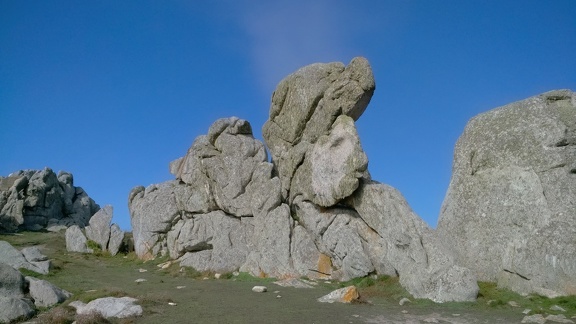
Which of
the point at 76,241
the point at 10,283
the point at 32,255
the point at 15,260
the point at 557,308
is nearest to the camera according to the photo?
the point at 557,308

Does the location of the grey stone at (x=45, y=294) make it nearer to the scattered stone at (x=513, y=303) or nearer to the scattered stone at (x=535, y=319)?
the scattered stone at (x=535, y=319)

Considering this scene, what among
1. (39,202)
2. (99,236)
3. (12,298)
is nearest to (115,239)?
(99,236)

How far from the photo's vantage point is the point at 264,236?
3538 cm

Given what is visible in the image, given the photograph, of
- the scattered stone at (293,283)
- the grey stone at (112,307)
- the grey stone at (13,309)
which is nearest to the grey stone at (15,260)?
the grey stone at (13,309)

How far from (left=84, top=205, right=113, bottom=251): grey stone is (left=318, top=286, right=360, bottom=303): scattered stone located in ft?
102

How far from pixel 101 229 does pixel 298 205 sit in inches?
950

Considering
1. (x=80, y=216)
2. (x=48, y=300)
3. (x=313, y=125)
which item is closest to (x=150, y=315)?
(x=48, y=300)

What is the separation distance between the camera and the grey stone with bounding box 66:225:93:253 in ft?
156

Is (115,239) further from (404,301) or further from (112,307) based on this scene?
(404,301)

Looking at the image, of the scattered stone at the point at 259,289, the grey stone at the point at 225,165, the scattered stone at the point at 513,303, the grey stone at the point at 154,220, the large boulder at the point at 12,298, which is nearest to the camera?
the large boulder at the point at 12,298

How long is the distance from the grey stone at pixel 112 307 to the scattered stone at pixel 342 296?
30.7 ft

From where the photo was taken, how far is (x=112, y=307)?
69.1 feet

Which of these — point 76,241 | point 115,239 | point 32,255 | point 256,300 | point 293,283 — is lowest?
point 256,300

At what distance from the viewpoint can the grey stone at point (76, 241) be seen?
156ft
